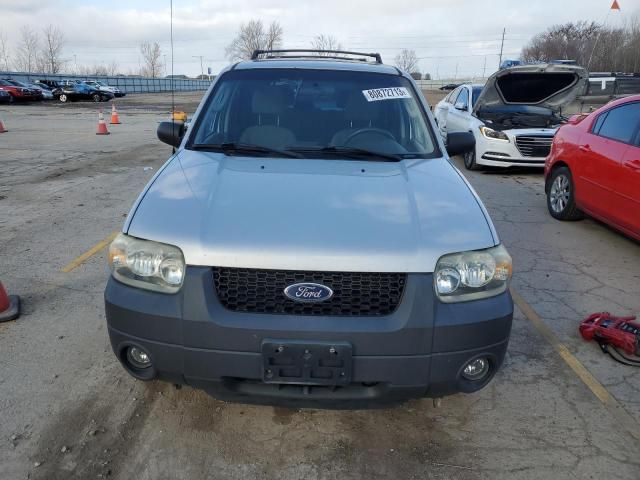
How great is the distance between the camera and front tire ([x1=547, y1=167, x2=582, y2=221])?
665cm

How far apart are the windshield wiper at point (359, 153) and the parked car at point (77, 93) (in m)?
41.6

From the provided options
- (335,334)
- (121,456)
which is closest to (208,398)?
(121,456)

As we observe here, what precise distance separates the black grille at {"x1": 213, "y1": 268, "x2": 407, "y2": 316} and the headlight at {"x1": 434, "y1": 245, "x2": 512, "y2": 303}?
0.20m

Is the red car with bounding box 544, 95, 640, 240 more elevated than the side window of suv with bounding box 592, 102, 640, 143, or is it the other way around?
the side window of suv with bounding box 592, 102, 640, 143

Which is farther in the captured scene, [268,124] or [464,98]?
[464,98]

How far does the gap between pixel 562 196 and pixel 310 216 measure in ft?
18.2

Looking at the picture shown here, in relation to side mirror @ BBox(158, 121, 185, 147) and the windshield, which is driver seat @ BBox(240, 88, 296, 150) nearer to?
the windshield

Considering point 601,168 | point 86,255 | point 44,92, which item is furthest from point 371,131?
point 44,92

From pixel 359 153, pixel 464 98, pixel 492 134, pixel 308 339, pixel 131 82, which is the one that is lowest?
pixel 308 339

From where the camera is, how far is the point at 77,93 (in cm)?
3981

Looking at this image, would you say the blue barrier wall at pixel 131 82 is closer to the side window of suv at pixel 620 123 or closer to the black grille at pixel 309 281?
the side window of suv at pixel 620 123

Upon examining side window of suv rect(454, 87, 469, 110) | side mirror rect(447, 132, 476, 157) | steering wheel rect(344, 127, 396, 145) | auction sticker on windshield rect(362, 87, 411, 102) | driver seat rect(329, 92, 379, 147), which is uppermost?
side window of suv rect(454, 87, 469, 110)

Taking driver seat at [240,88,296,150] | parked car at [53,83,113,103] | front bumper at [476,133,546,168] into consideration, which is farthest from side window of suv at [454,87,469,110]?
parked car at [53,83,113,103]

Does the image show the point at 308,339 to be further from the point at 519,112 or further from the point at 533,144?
the point at 519,112
